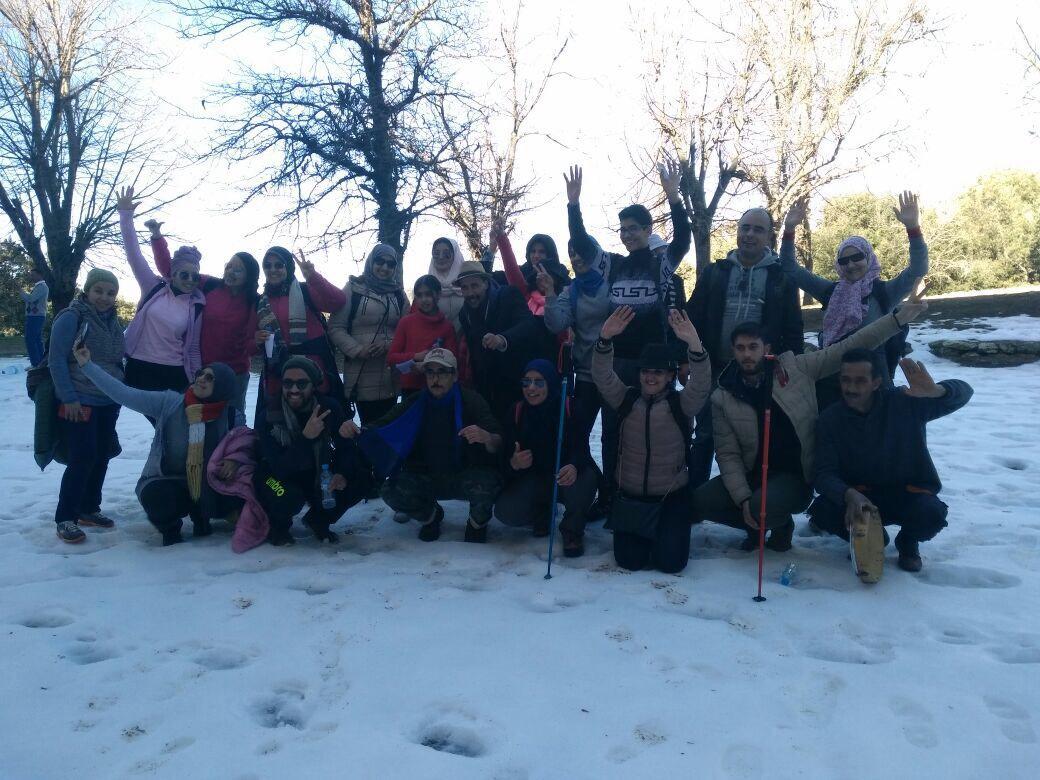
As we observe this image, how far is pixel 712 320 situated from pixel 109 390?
3847mm

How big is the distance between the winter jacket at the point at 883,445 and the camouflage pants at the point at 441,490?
193 centimetres

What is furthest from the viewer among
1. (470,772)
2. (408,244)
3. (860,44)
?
(860,44)

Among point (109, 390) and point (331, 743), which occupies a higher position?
point (109, 390)

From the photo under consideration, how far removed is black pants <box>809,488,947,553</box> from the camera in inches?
144

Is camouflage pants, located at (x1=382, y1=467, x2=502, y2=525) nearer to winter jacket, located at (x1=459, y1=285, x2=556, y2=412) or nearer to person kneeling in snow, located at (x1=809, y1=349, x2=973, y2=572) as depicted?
winter jacket, located at (x1=459, y1=285, x2=556, y2=412)

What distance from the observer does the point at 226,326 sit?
4973 millimetres

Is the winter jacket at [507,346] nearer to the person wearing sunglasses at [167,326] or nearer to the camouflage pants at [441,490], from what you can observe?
the camouflage pants at [441,490]

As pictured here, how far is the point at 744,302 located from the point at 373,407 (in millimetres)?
2678

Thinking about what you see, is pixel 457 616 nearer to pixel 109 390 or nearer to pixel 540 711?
pixel 540 711

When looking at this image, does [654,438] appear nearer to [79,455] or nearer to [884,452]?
[884,452]

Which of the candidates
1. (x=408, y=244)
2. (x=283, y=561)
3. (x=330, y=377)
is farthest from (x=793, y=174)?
(x=283, y=561)

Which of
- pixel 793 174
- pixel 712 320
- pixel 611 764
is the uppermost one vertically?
pixel 793 174

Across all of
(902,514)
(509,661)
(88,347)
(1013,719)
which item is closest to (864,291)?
(902,514)

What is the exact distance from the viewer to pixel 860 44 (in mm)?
13070
